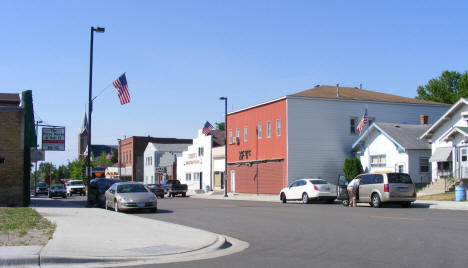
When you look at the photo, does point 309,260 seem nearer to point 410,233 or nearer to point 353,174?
point 410,233

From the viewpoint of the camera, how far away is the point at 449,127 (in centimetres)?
3541

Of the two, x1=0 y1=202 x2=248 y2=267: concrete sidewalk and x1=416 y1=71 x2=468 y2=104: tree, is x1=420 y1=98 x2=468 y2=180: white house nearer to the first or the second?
x1=0 y1=202 x2=248 y2=267: concrete sidewalk

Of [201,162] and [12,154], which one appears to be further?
[201,162]

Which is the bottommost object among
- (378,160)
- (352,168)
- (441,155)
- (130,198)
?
(130,198)

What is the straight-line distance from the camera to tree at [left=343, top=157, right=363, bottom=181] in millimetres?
41344

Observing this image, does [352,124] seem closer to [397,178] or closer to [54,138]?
[397,178]

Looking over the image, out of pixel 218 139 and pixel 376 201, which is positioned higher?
pixel 218 139

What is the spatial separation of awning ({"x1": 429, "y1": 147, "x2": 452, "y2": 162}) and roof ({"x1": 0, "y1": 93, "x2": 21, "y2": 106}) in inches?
1082

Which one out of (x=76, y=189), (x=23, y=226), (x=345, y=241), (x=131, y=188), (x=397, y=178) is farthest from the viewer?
(x=76, y=189)

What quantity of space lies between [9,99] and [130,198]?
56.8 ft

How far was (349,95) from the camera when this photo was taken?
47031 millimetres

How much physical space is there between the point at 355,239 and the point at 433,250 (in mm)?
2346

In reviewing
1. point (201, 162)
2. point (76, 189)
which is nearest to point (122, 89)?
point (76, 189)

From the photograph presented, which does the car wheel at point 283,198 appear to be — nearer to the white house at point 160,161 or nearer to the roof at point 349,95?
the roof at point 349,95
